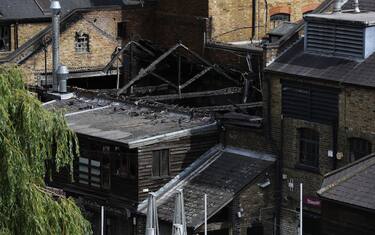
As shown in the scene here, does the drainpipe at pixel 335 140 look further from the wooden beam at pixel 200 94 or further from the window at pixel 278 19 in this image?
the window at pixel 278 19

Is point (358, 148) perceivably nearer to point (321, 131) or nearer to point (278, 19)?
point (321, 131)

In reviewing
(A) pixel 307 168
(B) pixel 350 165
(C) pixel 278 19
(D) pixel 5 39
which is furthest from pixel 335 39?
(D) pixel 5 39

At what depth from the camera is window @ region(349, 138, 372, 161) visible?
125 feet

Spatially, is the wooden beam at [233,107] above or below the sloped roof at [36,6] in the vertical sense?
below

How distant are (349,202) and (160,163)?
28.8ft

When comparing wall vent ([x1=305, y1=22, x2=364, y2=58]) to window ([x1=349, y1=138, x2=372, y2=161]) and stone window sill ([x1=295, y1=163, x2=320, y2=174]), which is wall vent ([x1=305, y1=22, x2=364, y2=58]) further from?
Result: stone window sill ([x1=295, y1=163, x2=320, y2=174])

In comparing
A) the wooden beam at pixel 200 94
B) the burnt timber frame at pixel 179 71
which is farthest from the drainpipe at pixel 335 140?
the burnt timber frame at pixel 179 71

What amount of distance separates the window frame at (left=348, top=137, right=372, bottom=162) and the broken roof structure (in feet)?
16.9

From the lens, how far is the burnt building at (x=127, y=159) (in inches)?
1597

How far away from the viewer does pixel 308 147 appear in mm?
39594

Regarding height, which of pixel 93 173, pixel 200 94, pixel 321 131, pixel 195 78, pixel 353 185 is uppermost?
pixel 195 78

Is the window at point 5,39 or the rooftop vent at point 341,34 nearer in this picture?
the rooftop vent at point 341,34

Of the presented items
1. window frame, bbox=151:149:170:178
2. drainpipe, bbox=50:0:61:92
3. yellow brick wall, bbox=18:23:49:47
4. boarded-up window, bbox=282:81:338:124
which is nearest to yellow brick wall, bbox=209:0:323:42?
drainpipe, bbox=50:0:61:92

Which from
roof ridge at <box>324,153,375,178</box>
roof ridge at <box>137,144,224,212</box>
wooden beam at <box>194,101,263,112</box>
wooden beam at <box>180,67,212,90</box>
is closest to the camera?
roof ridge at <box>324,153,375,178</box>
